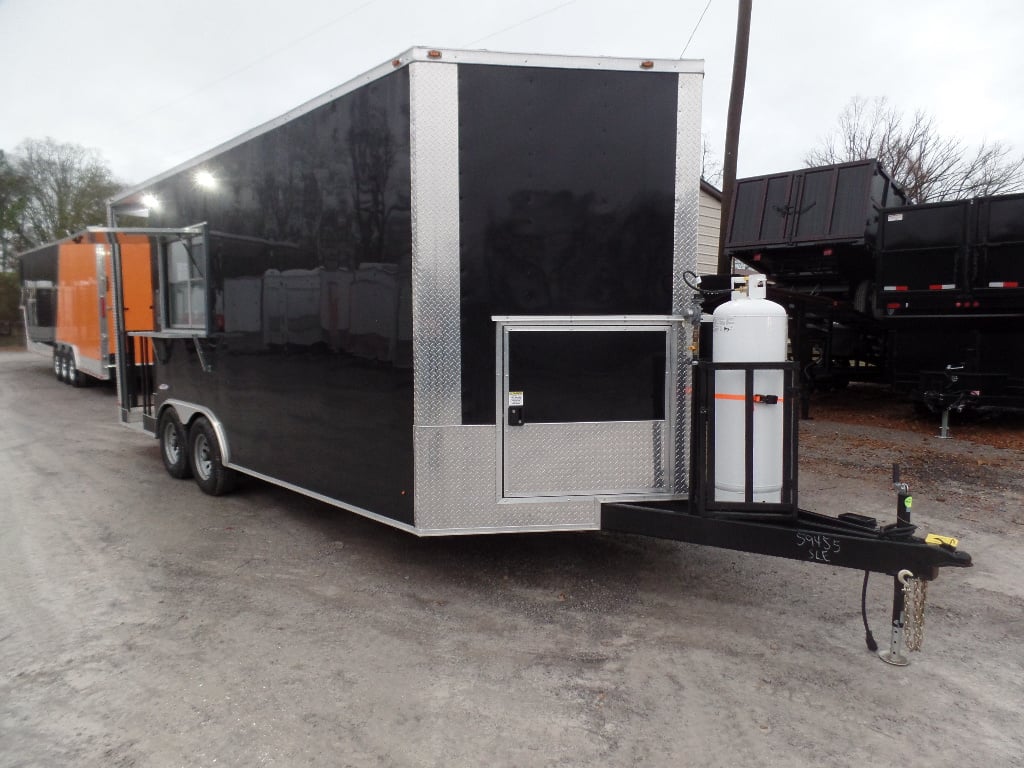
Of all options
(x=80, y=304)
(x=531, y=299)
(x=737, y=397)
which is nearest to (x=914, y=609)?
(x=737, y=397)

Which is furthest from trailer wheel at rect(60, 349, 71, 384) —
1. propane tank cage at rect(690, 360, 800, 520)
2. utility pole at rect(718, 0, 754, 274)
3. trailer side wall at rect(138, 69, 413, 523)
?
propane tank cage at rect(690, 360, 800, 520)

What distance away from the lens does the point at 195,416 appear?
20.7 feet

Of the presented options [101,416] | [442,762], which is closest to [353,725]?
[442,762]

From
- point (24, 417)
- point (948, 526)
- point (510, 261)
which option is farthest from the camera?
point (24, 417)

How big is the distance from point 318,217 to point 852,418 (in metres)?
9.87

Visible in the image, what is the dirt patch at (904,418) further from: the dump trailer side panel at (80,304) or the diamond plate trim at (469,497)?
the dump trailer side panel at (80,304)

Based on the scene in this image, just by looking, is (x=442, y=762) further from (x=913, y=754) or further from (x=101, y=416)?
(x=101, y=416)

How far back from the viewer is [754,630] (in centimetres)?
377

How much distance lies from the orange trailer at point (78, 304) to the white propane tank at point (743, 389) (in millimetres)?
6092

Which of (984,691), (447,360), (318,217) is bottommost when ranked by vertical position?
(984,691)

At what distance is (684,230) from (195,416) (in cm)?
456

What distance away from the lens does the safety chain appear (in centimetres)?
317

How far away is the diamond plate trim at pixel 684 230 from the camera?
12.8 ft

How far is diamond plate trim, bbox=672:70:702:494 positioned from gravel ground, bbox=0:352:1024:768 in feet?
3.19
